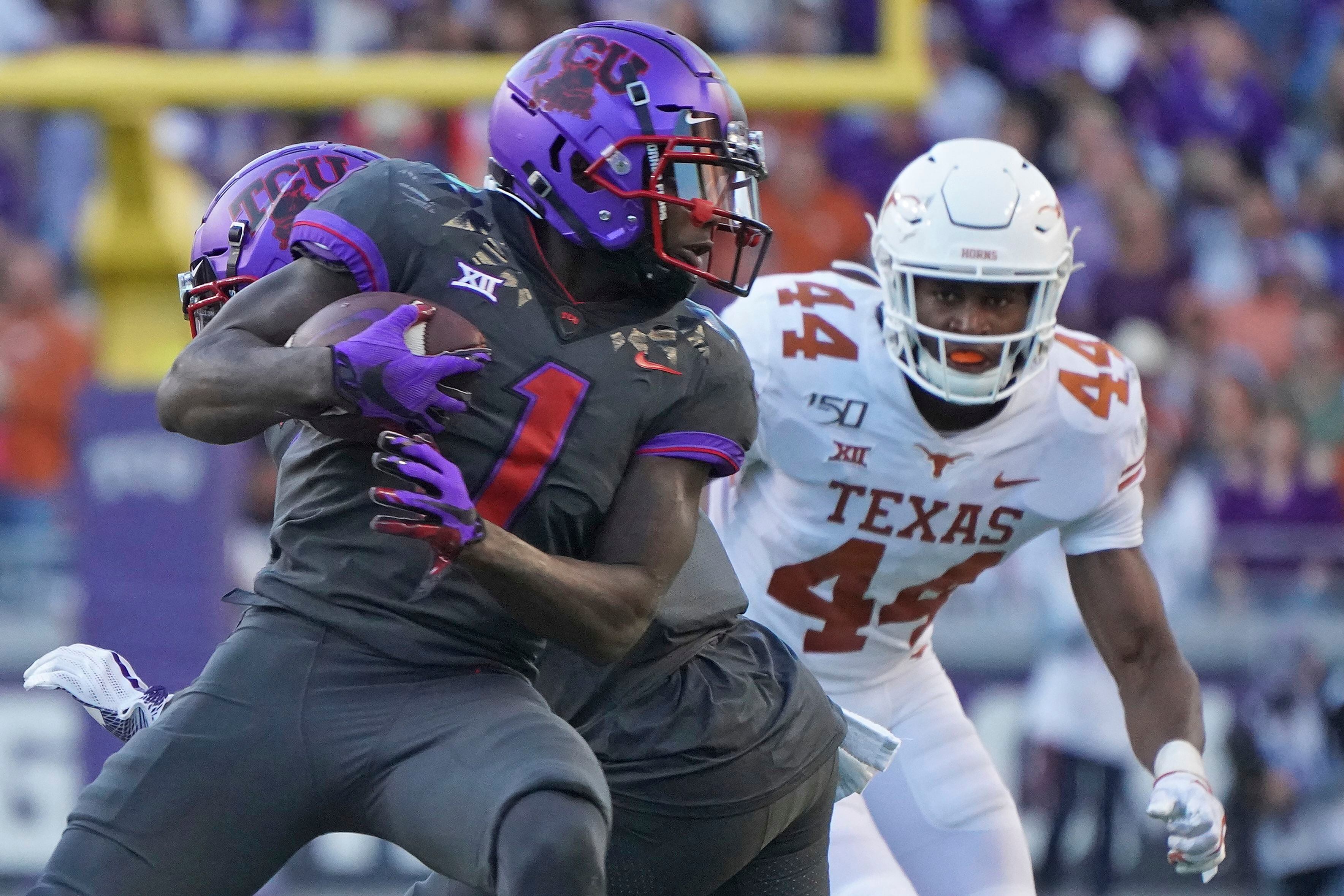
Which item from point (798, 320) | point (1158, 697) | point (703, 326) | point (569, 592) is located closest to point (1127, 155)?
point (798, 320)

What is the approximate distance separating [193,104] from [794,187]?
301 cm

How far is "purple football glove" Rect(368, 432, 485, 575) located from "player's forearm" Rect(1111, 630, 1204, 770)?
5.41 ft

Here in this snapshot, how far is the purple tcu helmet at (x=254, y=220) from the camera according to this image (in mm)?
3373

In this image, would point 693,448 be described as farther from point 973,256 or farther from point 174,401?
point 973,256

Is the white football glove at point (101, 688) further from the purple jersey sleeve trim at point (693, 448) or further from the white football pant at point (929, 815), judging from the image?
the white football pant at point (929, 815)

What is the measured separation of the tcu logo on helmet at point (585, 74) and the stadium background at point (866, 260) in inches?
128

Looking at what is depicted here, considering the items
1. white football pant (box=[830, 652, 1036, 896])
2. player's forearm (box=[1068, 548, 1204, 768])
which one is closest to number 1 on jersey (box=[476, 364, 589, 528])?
white football pant (box=[830, 652, 1036, 896])

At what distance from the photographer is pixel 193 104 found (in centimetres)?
604

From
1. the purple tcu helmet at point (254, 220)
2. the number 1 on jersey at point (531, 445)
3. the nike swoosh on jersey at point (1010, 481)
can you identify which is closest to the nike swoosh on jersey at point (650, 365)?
the number 1 on jersey at point (531, 445)

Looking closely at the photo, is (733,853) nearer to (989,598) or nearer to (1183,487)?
(989,598)

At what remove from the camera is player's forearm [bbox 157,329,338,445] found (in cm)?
250

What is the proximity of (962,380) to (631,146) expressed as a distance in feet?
3.30

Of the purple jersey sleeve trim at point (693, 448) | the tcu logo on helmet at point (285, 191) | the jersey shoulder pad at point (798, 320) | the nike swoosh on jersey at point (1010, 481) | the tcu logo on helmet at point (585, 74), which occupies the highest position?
the tcu logo on helmet at point (585, 74)

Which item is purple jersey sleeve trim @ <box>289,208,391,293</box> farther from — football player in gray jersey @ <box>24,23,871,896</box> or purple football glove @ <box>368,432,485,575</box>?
purple football glove @ <box>368,432,485,575</box>
